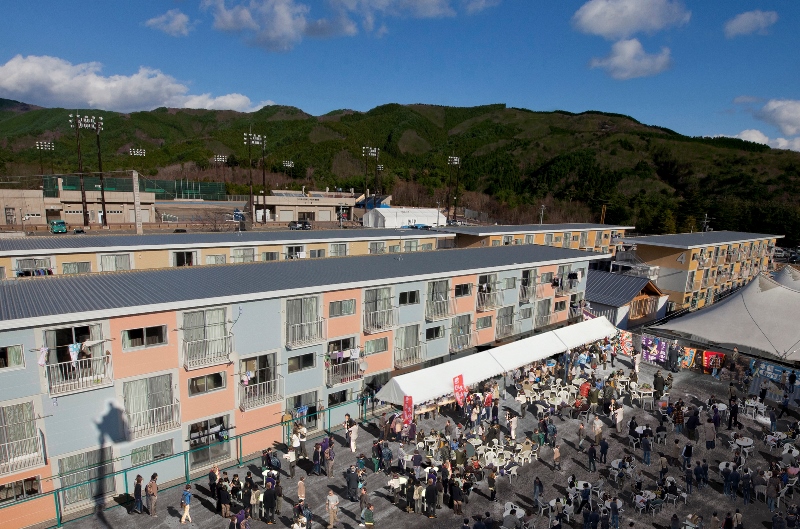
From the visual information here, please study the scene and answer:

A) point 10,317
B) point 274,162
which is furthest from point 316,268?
point 274,162

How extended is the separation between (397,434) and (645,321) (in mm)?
28768

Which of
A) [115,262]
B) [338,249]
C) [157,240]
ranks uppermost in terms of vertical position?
[157,240]

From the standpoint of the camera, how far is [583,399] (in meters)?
24.5

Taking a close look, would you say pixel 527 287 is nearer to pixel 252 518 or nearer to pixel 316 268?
pixel 316 268

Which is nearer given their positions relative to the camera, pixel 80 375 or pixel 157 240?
pixel 80 375

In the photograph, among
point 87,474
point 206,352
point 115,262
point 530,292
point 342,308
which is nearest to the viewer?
point 87,474

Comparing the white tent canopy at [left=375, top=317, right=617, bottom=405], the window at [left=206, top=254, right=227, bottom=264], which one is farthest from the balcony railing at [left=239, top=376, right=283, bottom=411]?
the window at [left=206, top=254, right=227, bottom=264]

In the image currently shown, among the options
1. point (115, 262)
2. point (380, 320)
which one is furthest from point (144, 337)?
point (115, 262)

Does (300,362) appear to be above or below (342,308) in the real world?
below

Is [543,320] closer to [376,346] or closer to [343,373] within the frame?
[376,346]

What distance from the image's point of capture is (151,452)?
57.4 ft

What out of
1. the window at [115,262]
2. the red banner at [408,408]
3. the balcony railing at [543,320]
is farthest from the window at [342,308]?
the window at [115,262]

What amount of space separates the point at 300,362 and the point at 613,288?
92.6 feet

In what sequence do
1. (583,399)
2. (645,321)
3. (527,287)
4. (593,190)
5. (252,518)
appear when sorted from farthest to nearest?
(593,190), (645,321), (527,287), (583,399), (252,518)
